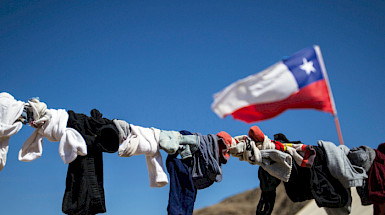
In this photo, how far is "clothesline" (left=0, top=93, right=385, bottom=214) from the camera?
306 cm

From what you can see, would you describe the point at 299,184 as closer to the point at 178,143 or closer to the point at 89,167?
the point at 178,143

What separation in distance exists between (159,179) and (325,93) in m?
2.20

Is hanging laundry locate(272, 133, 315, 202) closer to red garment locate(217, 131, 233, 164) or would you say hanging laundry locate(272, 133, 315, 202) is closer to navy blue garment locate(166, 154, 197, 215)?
red garment locate(217, 131, 233, 164)

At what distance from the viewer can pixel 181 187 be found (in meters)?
3.56

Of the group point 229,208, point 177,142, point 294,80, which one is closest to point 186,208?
point 177,142

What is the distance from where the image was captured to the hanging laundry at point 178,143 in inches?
138

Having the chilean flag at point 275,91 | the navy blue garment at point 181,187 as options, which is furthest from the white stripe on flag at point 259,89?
the navy blue garment at point 181,187

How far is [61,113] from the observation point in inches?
124

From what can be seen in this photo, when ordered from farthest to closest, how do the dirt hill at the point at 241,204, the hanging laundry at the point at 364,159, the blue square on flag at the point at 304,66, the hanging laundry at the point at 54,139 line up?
the dirt hill at the point at 241,204, the blue square on flag at the point at 304,66, the hanging laundry at the point at 364,159, the hanging laundry at the point at 54,139

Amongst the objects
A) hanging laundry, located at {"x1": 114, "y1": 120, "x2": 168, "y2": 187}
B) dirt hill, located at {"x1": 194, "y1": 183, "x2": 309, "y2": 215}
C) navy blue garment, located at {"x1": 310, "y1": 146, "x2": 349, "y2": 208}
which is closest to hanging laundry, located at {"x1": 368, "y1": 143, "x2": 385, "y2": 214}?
navy blue garment, located at {"x1": 310, "y1": 146, "x2": 349, "y2": 208}

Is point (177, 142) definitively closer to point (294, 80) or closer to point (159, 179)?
point (159, 179)

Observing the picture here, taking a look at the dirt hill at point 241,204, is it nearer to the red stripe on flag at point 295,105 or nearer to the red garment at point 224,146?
the red stripe on flag at point 295,105

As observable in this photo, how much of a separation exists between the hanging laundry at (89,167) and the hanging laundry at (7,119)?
403 mm

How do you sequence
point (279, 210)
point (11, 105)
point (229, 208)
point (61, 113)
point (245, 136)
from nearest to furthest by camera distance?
point (11, 105) < point (61, 113) < point (245, 136) < point (279, 210) < point (229, 208)
